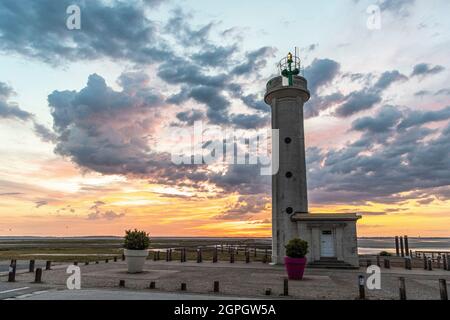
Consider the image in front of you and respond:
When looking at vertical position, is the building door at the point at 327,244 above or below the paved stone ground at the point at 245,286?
above

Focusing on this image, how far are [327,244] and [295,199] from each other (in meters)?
4.34

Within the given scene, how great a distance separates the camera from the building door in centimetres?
2664

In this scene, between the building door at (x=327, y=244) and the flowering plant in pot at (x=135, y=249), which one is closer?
the flowering plant in pot at (x=135, y=249)

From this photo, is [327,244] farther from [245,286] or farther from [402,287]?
[402,287]

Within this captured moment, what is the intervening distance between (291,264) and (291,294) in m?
5.05

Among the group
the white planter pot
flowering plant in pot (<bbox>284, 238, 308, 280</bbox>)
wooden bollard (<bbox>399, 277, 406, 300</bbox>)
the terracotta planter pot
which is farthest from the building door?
the white planter pot

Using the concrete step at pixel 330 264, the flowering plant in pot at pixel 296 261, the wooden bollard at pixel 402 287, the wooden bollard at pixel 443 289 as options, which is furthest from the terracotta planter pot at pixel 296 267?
the concrete step at pixel 330 264

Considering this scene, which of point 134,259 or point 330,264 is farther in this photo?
point 330,264

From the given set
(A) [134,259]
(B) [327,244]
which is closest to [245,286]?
(A) [134,259]

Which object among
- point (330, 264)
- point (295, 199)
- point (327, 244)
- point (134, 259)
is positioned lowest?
point (330, 264)

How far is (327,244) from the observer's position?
2683cm

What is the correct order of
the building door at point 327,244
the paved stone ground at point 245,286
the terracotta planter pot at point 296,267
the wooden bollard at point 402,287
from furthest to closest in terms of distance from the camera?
1. the building door at point 327,244
2. the terracotta planter pot at point 296,267
3. the paved stone ground at point 245,286
4. the wooden bollard at point 402,287

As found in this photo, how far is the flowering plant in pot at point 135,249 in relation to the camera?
20125 millimetres

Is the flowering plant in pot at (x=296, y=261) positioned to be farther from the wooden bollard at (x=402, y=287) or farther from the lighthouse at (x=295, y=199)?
the lighthouse at (x=295, y=199)
